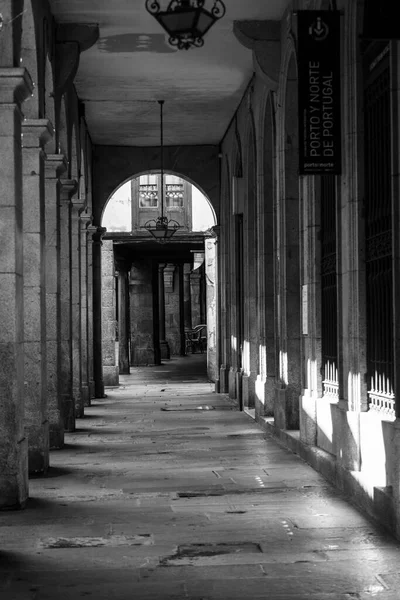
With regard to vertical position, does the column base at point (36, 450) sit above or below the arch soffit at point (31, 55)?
below

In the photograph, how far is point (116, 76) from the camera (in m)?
18.1

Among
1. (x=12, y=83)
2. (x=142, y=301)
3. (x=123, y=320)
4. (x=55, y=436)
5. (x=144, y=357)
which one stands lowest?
(x=55, y=436)

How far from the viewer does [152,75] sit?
18.1 metres

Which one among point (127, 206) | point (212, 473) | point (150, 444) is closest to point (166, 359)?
point (127, 206)

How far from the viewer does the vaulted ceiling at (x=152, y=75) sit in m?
14.4

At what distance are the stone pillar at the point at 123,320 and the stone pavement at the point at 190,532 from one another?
2307 centimetres

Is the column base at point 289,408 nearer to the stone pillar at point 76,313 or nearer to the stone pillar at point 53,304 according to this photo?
the stone pillar at point 53,304

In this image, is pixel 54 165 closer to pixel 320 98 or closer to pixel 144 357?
pixel 320 98

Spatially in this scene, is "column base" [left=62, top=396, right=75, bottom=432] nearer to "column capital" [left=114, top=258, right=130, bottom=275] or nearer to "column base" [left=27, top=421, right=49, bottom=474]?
"column base" [left=27, top=421, right=49, bottom=474]

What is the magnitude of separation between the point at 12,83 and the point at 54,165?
4.32 metres

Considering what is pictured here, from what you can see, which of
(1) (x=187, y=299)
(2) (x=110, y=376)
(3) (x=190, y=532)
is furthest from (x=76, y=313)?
(1) (x=187, y=299)

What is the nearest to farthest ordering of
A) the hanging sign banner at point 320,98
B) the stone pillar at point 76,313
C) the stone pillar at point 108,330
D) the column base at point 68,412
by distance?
the hanging sign banner at point 320,98 → the column base at point 68,412 → the stone pillar at point 76,313 → the stone pillar at point 108,330

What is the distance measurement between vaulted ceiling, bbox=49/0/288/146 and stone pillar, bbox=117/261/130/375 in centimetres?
1357

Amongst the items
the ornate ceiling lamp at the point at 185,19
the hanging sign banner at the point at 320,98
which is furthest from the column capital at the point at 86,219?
the ornate ceiling lamp at the point at 185,19
